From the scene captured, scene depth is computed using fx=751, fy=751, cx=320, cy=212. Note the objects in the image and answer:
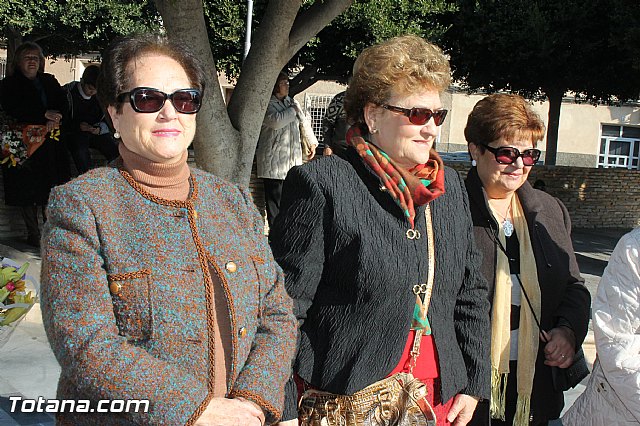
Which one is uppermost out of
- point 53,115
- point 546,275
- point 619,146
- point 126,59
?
point 126,59

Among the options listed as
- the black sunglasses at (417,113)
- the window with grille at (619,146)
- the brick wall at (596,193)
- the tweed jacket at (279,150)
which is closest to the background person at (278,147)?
the tweed jacket at (279,150)

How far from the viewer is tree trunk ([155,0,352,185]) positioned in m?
5.66

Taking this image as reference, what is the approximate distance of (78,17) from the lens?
20203 millimetres

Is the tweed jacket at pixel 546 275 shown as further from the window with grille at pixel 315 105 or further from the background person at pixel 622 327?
the window with grille at pixel 315 105

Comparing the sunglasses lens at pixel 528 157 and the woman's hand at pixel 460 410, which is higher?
the sunglasses lens at pixel 528 157

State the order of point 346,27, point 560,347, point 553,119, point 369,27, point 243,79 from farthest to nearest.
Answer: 1. point 553,119
2. point 346,27
3. point 369,27
4. point 243,79
5. point 560,347

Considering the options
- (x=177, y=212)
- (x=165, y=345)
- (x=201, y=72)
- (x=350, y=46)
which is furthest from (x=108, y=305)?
(x=350, y=46)

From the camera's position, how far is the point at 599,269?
1155 centimetres

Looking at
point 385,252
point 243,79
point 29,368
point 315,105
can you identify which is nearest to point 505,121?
point 385,252

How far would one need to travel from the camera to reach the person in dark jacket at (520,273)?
10.9 feet

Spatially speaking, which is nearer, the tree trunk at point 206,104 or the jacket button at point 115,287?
the jacket button at point 115,287

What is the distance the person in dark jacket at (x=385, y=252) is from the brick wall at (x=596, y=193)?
13.7 metres

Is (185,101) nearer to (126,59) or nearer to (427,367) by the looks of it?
(126,59)

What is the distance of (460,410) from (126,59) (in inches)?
65.5
